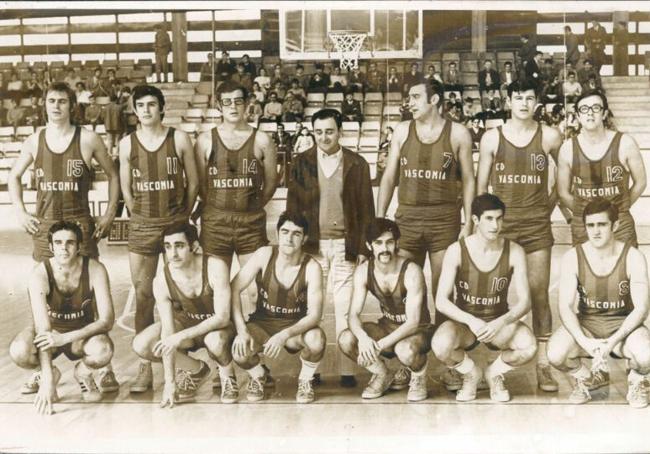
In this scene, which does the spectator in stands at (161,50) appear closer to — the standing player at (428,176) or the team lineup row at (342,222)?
the team lineup row at (342,222)

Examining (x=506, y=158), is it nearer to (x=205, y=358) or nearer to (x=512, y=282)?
(x=512, y=282)

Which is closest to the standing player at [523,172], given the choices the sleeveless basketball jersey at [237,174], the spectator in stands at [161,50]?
the sleeveless basketball jersey at [237,174]

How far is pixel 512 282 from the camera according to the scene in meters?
4.77

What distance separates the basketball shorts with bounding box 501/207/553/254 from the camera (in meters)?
4.78

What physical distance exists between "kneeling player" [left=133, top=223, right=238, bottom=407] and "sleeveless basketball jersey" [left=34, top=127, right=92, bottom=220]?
0.49m

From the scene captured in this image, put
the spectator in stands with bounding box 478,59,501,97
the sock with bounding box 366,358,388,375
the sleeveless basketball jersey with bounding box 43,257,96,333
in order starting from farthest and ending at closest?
the sleeveless basketball jersey with bounding box 43,257,96,333 < the sock with bounding box 366,358,388,375 < the spectator in stands with bounding box 478,59,501,97

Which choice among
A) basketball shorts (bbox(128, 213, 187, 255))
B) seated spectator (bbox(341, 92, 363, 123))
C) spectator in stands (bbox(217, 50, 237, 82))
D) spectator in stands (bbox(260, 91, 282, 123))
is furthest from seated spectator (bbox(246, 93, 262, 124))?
basketball shorts (bbox(128, 213, 187, 255))

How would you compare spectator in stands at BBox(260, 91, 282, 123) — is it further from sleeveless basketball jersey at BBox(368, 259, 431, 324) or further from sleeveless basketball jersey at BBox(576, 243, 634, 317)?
sleeveless basketball jersey at BBox(576, 243, 634, 317)

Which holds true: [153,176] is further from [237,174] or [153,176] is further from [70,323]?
[70,323]

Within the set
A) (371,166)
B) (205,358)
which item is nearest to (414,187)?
(371,166)

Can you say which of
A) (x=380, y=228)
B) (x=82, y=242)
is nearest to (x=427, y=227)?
(x=380, y=228)

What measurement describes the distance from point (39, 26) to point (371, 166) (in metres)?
1.84

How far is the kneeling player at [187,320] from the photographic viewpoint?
Answer: 4824 mm

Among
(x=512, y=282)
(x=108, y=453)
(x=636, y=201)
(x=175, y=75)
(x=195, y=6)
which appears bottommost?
(x=108, y=453)
